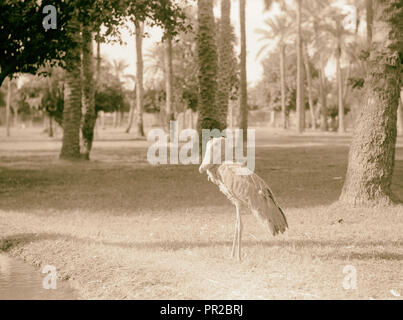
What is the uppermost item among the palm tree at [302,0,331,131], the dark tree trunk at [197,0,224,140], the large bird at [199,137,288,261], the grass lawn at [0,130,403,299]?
the palm tree at [302,0,331,131]

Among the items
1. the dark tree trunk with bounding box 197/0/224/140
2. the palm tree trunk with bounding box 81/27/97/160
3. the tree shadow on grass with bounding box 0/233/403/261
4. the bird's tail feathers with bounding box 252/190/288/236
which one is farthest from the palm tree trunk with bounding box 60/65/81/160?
the bird's tail feathers with bounding box 252/190/288/236

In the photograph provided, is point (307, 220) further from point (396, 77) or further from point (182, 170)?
point (182, 170)

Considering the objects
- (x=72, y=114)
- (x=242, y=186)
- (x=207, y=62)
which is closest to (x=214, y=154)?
(x=242, y=186)

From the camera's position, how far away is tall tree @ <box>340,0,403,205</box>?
11.2 metres

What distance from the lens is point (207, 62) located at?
20.6 m

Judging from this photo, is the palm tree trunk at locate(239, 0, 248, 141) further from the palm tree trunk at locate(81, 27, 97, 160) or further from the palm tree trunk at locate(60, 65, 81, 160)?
the palm tree trunk at locate(60, 65, 81, 160)

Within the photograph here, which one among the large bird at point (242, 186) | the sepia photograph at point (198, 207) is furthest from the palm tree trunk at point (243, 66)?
the large bird at point (242, 186)

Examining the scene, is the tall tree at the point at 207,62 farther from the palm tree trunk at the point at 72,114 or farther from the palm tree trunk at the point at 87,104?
the palm tree trunk at the point at 72,114

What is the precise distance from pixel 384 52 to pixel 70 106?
12.9 metres

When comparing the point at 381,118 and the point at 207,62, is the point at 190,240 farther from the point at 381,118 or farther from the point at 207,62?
the point at 207,62

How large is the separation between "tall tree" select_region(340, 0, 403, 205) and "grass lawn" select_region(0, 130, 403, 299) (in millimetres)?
470

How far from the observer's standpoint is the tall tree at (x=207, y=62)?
20.5 m

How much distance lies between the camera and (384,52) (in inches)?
446
